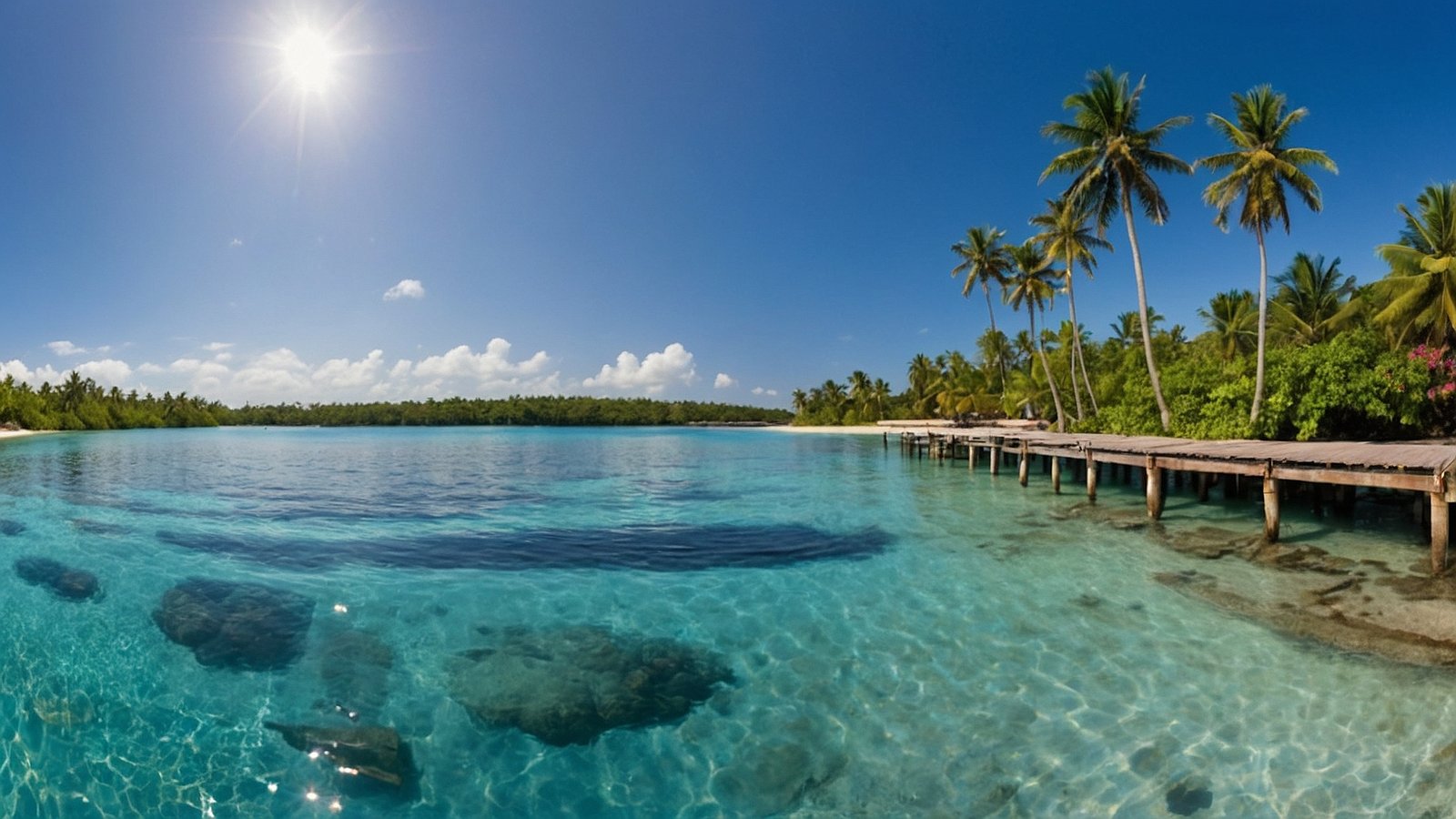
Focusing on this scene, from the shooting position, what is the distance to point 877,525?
653 inches

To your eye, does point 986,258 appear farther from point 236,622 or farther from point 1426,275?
point 236,622

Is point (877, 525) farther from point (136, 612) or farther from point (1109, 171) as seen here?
point (1109, 171)

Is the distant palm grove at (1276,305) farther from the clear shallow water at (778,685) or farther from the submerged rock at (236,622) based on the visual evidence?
the submerged rock at (236,622)

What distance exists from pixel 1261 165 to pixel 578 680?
27.0m

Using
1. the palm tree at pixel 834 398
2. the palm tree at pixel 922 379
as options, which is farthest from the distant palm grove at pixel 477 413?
the palm tree at pixel 922 379

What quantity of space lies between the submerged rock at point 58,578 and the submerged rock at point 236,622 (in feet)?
4.74

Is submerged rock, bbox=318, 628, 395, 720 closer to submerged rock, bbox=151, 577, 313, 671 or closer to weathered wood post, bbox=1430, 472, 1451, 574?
submerged rock, bbox=151, 577, 313, 671

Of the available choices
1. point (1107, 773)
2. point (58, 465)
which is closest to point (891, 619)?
point (1107, 773)

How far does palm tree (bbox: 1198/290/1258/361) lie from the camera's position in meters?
37.8

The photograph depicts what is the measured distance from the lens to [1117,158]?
2459 centimetres

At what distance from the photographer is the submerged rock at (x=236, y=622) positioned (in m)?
8.02

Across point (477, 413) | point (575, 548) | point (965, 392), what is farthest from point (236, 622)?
point (477, 413)

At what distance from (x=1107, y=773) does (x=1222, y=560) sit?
29.0 ft

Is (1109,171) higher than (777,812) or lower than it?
higher
